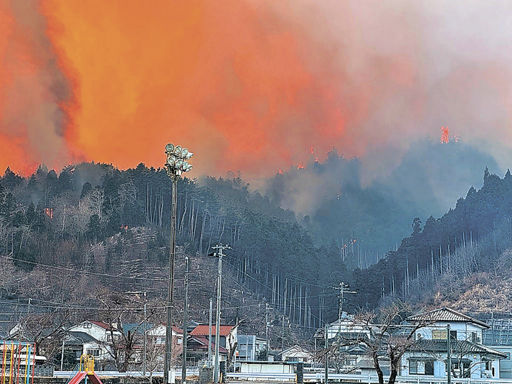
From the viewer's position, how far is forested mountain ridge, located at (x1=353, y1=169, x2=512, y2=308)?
132125 millimetres

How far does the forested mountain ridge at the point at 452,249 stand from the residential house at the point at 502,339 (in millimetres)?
36825

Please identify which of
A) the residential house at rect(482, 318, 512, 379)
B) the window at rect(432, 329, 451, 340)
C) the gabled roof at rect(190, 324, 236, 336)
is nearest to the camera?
the window at rect(432, 329, 451, 340)

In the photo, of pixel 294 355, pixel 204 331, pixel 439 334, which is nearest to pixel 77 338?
pixel 204 331

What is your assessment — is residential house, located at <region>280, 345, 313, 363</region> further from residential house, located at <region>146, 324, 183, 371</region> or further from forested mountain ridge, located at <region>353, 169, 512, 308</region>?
forested mountain ridge, located at <region>353, 169, 512, 308</region>

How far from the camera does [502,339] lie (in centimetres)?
8044

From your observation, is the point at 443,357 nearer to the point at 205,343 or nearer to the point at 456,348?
the point at 456,348

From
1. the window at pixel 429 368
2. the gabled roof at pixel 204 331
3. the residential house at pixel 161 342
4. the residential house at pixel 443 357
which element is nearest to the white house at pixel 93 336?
the residential house at pixel 161 342

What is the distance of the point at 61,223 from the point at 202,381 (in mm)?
100235

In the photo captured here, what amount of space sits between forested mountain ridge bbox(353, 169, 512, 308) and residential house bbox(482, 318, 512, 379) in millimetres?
36825

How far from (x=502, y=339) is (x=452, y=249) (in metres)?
62.6

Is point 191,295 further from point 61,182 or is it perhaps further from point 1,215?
point 61,182

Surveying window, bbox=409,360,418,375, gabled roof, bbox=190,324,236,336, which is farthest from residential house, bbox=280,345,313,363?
window, bbox=409,360,418,375

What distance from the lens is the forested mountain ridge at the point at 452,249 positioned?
132 m

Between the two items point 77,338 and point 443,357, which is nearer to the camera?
point 443,357
